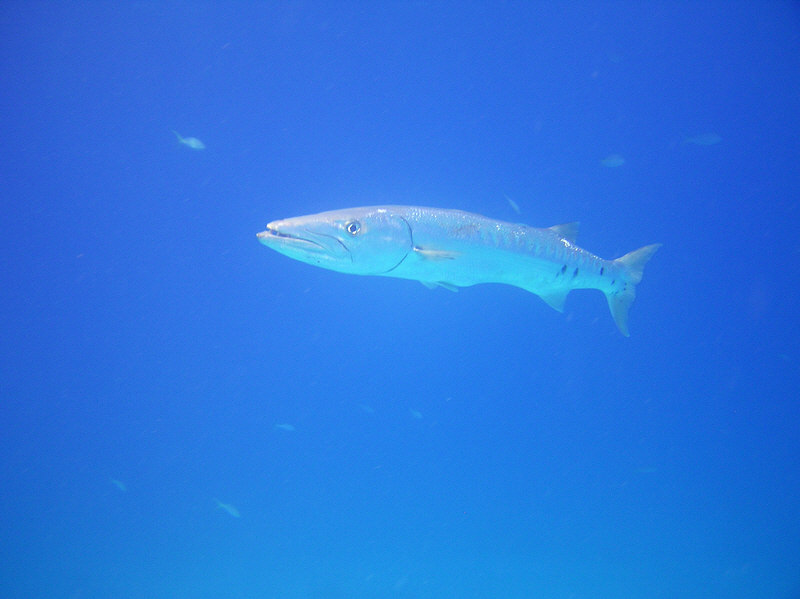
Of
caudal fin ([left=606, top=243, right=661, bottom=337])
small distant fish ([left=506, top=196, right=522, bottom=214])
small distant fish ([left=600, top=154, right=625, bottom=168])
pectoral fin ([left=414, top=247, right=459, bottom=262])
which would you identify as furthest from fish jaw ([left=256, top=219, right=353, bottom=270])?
small distant fish ([left=600, top=154, right=625, bottom=168])

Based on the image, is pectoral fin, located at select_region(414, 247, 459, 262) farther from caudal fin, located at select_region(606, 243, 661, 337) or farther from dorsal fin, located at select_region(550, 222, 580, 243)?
caudal fin, located at select_region(606, 243, 661, 337)

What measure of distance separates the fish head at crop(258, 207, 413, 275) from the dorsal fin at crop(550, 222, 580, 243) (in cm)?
178

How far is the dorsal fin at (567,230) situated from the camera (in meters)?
4.40

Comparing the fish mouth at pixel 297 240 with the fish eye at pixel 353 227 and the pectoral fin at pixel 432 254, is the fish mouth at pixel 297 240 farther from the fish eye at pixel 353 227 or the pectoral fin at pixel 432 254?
the pectoral fin at pixel 432 254

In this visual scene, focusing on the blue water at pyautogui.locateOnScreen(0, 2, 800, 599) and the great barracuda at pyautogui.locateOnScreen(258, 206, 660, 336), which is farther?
the blue water at pyautogui.locateOnScreen(0, 2, 800, 599)

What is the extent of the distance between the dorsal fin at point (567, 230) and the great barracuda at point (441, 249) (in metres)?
0.01

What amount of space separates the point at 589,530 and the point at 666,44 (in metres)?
9.90

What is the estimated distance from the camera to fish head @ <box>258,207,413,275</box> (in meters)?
3.02

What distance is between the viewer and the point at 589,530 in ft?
30.3

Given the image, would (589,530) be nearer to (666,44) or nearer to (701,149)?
(701,149)

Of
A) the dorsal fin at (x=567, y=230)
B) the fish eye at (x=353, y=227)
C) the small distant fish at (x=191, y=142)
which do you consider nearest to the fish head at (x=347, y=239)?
the fish eye at (x=353, y=227)

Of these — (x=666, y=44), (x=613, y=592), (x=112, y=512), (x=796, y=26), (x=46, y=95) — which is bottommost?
(x=112, y=512)

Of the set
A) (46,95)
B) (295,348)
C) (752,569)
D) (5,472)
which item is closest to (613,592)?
(752,569)

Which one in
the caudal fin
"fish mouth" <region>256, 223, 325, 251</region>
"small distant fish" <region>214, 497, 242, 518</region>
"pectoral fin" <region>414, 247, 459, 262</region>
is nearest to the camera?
"fish mouth" <region>256, 223, 325, 251</region>
